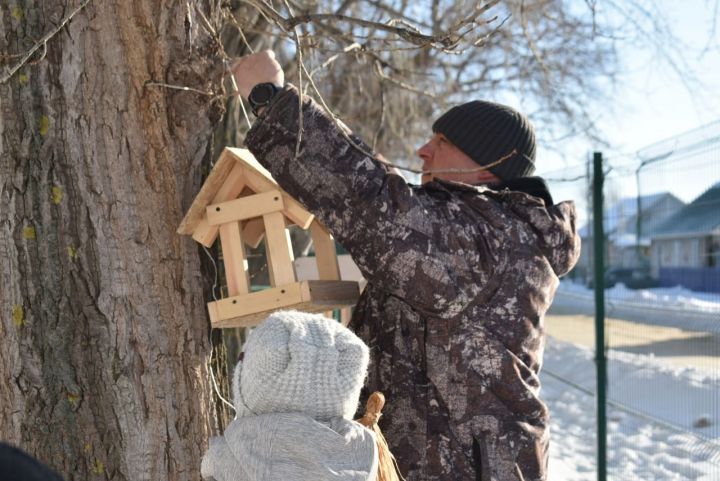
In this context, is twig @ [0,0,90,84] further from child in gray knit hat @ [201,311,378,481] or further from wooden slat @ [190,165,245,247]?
child in gray knit hat @ [201,311,378,481]

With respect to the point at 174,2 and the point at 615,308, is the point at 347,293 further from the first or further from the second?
the point at 615,308

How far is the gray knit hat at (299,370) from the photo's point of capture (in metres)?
Answer: 1.64

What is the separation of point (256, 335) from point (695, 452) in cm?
419

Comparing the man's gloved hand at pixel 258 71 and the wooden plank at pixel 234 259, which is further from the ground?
the man's gloved hand at pixel 258 71

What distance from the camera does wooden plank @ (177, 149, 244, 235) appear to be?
2074 millimetres

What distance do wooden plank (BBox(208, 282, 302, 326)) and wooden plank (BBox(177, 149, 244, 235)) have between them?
0.72ft

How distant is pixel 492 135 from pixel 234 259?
32.6 inches

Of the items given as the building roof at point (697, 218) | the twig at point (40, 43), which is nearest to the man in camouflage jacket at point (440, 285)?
the twig at point (40, 43)

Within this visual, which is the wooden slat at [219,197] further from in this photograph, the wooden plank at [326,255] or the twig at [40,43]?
the twig at [40,43]

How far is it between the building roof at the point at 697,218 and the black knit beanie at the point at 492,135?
2.45 meters

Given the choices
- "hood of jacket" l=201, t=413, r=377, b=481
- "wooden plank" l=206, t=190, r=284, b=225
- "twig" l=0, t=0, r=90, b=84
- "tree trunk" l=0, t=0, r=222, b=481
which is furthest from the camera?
"wooden plank" l=206, t=190, r=284, b=225

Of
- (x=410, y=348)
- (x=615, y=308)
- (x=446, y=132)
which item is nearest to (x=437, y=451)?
(x=410, y=348)

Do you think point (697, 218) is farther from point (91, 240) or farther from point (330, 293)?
point (91, 240)

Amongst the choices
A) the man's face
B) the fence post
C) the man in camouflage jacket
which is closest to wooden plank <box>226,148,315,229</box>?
the man in camouflage jacket
